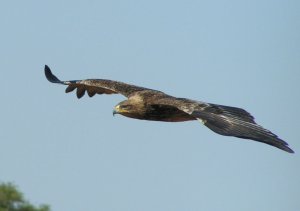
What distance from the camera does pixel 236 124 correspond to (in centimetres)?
2072

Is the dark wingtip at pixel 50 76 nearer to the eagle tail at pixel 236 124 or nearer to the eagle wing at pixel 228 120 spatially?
the eagle wing at pixel 228 120

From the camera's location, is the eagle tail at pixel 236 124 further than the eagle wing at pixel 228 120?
No

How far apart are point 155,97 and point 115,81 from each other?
253 cm

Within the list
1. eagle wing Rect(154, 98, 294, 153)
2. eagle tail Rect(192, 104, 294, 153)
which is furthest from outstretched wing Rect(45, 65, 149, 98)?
eagle tail Rect(192, 104, 294, 153)

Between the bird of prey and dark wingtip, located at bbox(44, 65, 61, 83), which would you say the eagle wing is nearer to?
the bird of prey

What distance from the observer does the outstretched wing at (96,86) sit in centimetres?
2542

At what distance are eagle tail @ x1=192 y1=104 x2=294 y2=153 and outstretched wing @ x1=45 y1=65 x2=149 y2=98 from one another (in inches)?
145

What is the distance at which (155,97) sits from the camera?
2378 cm

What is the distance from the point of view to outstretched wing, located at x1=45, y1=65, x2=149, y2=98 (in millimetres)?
25422

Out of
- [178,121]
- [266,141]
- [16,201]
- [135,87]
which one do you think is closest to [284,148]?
[266,141]

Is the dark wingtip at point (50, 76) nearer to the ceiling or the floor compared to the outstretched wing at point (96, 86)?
nearer to the ceiling

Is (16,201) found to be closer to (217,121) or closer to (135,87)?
(135,87)

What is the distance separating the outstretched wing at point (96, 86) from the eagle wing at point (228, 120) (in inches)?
109

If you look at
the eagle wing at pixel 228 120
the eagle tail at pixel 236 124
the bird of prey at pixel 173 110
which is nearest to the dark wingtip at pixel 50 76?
the bird of prey at pixel 173 110
